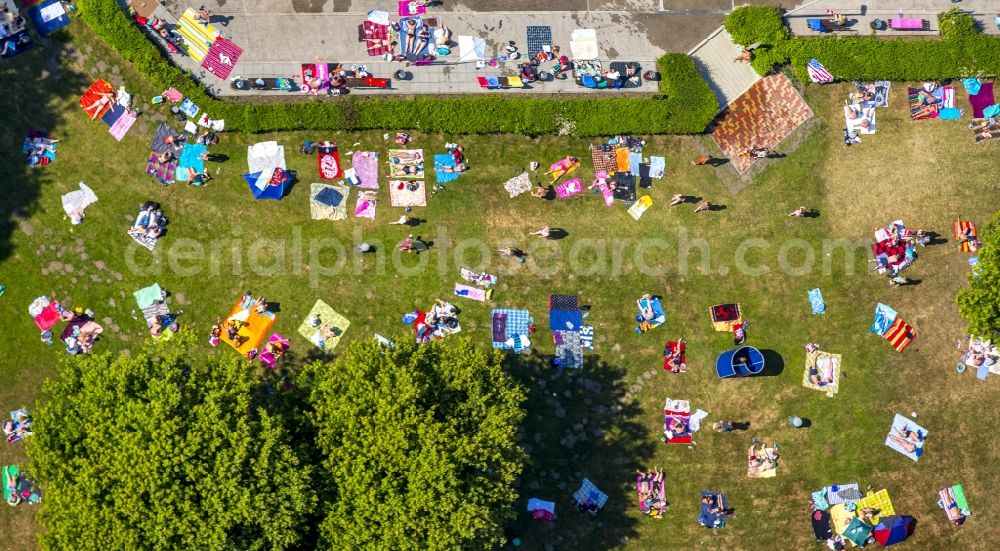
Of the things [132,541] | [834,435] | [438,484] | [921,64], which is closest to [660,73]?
[921,64]

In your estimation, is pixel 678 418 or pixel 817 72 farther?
pixel 817 72

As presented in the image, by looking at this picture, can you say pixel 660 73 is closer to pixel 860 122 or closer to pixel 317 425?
pixel 860 122

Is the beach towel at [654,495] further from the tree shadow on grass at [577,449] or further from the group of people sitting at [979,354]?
the group of people sitting at [979,354]

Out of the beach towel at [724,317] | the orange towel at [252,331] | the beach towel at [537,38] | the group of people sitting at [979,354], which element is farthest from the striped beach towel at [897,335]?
the orange towel at [252,331]

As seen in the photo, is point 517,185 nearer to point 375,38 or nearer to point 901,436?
point 375,38

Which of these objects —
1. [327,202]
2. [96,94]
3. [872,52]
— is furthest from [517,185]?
[96,94]

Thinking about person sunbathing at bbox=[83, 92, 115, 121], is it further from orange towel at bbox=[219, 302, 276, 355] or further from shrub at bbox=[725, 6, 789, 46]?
shrub at bbox=[725, 6, 789, 46]
